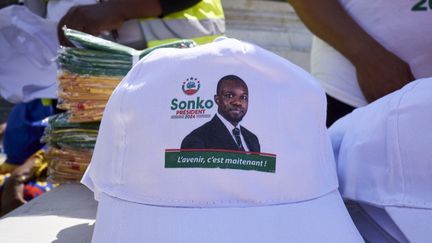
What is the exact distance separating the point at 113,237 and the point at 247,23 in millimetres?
4225

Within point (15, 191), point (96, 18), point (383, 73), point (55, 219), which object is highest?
point (96, 18)

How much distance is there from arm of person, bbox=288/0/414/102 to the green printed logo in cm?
59

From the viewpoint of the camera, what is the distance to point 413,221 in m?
1.11

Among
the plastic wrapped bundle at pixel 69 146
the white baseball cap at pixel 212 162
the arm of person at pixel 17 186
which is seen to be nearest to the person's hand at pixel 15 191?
the arm of person at pixel 17 186

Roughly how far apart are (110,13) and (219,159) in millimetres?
993

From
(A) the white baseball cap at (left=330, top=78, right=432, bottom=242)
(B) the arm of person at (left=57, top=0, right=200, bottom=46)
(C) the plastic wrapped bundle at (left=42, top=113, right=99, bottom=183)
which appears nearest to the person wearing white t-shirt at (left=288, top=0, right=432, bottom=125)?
(A) the white baseball cap at (left=330, top=78, right=432, bottom=242)

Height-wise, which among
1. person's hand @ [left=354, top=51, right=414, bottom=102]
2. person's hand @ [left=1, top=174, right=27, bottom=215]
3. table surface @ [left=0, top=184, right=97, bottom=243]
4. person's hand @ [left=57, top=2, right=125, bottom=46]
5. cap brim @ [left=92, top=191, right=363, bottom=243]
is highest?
person's hand @ [left=57, top=2, right=125, bottom=46]

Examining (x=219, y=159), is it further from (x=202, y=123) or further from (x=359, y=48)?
(x=359, y=48)

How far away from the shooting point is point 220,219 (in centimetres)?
110

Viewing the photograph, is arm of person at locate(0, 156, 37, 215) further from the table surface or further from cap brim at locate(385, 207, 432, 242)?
cap brim at locate(385, 207, 432, 242)

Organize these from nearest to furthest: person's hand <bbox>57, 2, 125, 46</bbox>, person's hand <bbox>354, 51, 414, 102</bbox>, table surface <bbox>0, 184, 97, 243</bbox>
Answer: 1. table surface <bbox>0, 184, 97, 243</bbox>
2. person's hand <bbox>354, 51, 414, 102</bbox>
3. person's hand <bbox>57, 2, 125, 46</bbox>

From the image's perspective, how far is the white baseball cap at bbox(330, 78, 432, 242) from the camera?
1.13 metres

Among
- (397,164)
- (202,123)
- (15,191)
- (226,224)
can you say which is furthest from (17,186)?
(397,164)

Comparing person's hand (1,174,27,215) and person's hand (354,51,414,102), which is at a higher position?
person's hand (354,51,414,102)
